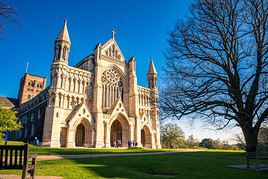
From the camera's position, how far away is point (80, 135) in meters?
36.2

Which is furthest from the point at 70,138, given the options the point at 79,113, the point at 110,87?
the point at 110,87

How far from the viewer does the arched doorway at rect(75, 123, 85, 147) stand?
116 ft

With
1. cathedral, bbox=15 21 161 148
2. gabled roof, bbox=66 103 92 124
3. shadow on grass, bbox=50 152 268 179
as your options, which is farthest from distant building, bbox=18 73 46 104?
shadow on grass, bbox=50 152 268 179

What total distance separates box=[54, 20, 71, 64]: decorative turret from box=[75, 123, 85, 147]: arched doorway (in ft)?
37.7

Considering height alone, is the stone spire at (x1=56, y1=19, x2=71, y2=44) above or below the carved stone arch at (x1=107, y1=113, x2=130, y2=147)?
above

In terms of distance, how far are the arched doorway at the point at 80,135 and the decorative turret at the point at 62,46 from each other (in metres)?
11.5

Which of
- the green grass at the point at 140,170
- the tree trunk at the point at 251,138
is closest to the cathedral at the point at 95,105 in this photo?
the tree trunk at the point at 251,138

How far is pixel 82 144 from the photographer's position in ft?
116

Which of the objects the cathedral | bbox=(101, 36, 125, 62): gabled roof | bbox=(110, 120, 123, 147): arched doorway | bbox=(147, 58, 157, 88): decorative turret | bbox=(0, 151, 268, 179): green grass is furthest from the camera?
bbox=(147, 58, 157, 88): decorative turret

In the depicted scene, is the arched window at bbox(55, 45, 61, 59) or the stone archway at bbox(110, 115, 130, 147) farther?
the stone archway at bbox(110, 115, 130, 147)

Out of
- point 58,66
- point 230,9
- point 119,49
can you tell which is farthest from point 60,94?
point 230,9

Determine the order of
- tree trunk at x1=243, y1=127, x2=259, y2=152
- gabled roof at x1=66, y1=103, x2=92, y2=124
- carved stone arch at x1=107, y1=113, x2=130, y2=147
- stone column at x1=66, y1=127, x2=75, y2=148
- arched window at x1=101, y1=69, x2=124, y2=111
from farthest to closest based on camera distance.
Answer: arched window at x1=101, y1=69, x2=124, y2=111
carved stone arch at x1=107, y1=113, x2=130, y2=147
gabled roof at x1=66, y1=103, x2=92, y2=124
stone column at x1=66, y1=127, x2=75, y2=148
tree trunk at x1=243, y1=127, x2=259, y2=152

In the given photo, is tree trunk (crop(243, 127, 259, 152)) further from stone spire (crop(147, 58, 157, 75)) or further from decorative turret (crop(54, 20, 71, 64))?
stone spire (crop(147, 58, 157, 75))

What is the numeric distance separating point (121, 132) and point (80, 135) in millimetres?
7654
